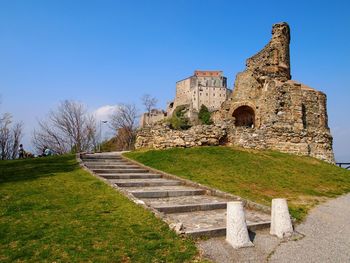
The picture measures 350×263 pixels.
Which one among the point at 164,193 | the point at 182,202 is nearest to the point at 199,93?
the point at 164,193

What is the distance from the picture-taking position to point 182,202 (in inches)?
311

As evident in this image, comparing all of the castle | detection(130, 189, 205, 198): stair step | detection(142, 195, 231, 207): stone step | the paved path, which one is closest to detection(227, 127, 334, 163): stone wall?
detection(130, 189, 205, 198): stair step

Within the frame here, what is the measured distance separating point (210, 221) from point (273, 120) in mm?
13966

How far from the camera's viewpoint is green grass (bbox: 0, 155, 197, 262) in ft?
14.4

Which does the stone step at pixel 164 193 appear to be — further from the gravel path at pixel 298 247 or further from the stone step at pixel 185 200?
the gravel path at pixel 298 247

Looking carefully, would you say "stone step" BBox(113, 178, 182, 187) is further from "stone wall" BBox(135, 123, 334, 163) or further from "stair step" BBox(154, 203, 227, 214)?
"stone wall" BBox(135, 123, 334, 163)

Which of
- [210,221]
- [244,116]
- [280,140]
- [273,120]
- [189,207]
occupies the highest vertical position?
[244,116]

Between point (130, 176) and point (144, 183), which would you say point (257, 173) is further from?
point (130, 176)

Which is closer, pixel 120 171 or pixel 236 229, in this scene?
pixel 236 229

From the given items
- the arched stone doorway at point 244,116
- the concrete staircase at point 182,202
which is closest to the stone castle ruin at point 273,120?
the arched stone doorway at point 244,116

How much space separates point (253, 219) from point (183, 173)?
5.46 metres

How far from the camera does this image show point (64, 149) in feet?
126

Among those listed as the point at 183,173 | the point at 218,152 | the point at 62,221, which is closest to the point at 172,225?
the point at 62,221

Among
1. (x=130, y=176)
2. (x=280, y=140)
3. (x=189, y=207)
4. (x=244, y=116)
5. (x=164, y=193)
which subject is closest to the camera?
(x=189, y=207)
